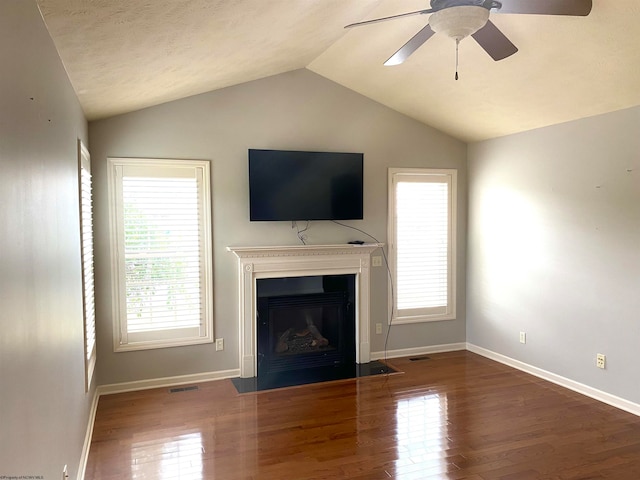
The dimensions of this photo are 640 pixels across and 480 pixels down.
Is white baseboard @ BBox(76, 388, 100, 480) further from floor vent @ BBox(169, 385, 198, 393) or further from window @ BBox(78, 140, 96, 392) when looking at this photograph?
floor vent @ BBox(169, 385, 198, 393)

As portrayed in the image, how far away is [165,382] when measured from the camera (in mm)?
4445

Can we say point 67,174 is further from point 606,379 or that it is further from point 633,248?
point 606,379

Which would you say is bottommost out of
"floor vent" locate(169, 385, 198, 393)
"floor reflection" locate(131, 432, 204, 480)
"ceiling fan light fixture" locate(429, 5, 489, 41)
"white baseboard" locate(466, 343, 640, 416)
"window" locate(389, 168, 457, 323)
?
"floor reflection" locate(131, 432, 204, 480)

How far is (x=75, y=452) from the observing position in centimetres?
264

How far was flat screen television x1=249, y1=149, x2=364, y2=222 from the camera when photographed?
4562mm

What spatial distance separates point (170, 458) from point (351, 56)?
361 centimetres

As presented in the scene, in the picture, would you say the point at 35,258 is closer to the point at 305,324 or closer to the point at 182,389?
the point at 182,389

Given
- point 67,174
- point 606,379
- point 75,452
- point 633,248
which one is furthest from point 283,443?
point 633,248

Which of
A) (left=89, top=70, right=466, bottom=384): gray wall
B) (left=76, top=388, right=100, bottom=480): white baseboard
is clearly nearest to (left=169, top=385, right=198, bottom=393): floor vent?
(left=89, top=70, right=466, bottom=384): gray wall

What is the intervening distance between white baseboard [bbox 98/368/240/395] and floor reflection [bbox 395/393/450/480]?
70.1 inches

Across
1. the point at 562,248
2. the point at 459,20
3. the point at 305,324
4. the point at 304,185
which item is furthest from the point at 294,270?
the point at 459,20

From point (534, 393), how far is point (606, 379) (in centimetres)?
60

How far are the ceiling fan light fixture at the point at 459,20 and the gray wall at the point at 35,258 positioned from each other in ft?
6.08

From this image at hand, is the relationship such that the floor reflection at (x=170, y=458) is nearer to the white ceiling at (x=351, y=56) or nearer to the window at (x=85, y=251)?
the window at (x=85, y=251)
